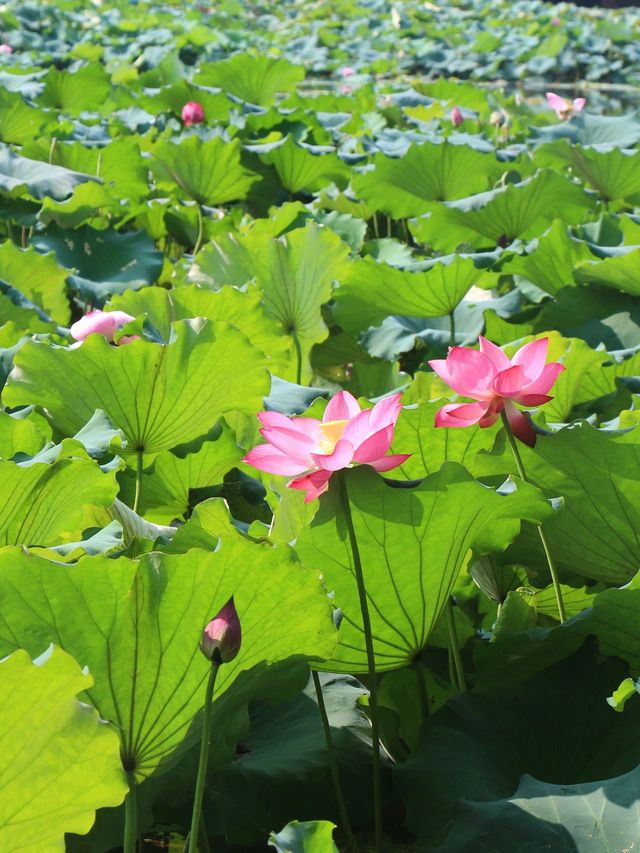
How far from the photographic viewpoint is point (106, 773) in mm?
675

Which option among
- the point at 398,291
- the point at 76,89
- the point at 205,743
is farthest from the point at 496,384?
the point at 76,89

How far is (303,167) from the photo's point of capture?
9.36ft

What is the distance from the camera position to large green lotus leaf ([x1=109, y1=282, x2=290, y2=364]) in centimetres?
155

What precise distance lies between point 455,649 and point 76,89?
352cm

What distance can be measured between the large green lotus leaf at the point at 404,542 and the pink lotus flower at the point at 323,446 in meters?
0.02

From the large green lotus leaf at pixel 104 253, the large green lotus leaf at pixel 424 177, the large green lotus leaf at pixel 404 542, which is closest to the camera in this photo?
the large green lotus leaf at pixel 404 542

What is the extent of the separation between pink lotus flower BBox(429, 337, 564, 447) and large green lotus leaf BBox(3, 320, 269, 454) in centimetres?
36

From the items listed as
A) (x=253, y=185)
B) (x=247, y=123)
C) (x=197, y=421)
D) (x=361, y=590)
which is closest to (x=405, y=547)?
(x=361, y=590)

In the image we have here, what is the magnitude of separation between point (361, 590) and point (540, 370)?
251 millimetres

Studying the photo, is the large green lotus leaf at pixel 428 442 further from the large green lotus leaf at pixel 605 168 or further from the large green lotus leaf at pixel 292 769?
the large green lotus leaf at pixel 605 168

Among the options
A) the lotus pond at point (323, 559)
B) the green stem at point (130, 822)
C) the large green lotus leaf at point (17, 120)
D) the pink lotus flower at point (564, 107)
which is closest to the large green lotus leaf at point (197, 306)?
the lotus pond at point (323, 559)

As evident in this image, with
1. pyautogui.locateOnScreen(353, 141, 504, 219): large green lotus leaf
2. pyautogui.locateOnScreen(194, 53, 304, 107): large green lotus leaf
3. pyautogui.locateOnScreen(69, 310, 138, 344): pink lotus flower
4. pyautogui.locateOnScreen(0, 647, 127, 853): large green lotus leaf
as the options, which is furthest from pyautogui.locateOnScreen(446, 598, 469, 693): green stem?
pyautogui.locateOnScreen(194, 53, 304, 107): large green lotus leaf

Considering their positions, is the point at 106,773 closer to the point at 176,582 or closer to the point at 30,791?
the point at 30,791

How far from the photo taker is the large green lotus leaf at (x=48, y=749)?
658 mm
